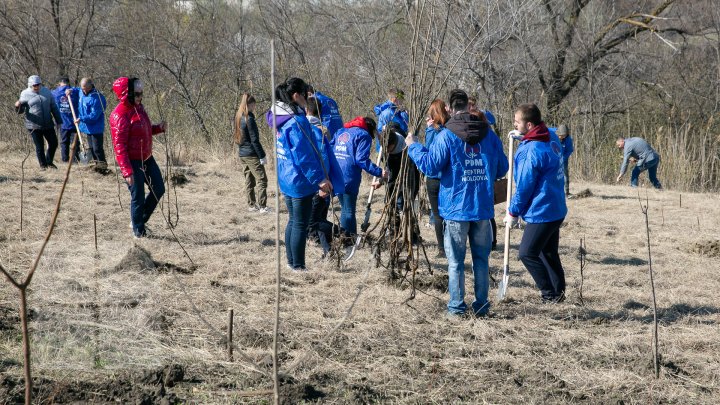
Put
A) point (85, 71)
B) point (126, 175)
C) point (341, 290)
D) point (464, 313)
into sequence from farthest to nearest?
1. point (85, 71)
2. point (126, 175)
3. point (341, 290)
4. point (464, 313)

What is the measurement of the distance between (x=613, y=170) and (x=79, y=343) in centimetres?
1456

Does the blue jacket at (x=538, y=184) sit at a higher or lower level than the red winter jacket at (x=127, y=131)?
lower

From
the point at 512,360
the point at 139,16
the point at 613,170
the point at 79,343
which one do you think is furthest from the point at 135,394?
the point at 139,16

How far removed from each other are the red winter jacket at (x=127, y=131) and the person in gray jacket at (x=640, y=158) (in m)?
10.6

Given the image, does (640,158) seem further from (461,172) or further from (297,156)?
(461,172)

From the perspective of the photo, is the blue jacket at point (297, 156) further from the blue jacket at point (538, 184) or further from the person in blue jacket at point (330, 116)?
the person in blue jacket at point (330, 116)

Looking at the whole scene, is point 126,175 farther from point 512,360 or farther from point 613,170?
point 613,170

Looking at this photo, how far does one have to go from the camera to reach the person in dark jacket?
9.74 metres

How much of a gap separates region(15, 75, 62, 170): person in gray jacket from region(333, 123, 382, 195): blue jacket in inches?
287

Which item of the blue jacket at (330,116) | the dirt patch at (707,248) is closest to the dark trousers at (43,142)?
the blue jacket at (330,116)

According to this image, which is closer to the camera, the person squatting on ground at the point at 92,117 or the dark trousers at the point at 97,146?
the person squatting on ground at the point at 92,117

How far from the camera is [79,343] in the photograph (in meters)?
4.86

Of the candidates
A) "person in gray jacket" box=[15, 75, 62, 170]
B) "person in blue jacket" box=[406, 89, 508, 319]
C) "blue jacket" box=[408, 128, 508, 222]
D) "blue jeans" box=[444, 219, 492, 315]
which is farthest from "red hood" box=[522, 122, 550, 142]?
Answer: "person in gray jacket" box=[15, 75, 62, 170]

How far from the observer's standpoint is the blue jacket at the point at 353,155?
7605mm
